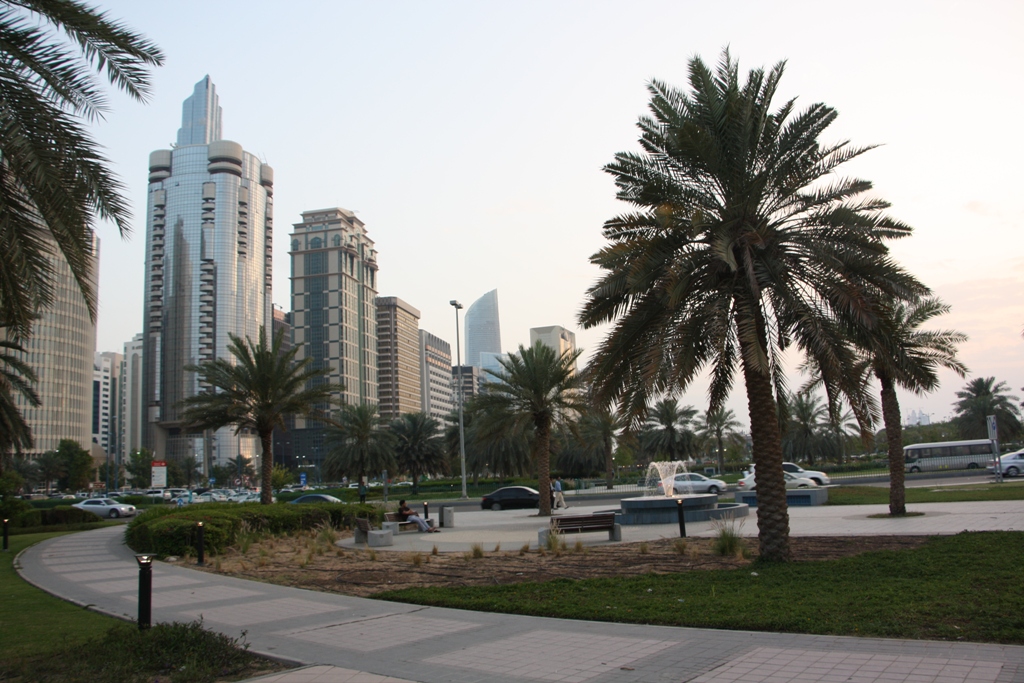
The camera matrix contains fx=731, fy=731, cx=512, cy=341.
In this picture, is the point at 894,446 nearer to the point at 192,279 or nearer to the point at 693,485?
the point at 693,485

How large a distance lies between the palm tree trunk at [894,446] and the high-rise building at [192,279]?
15450 cm

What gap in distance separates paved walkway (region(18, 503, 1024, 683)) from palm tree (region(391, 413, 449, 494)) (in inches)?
2067

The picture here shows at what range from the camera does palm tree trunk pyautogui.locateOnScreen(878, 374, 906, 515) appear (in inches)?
794

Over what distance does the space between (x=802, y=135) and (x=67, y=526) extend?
35565 mm

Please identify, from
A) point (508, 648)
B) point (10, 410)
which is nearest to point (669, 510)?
point (508, 648)

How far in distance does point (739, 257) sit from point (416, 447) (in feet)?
182

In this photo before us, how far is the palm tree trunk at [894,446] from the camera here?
20.2 metres

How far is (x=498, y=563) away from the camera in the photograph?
15016mm

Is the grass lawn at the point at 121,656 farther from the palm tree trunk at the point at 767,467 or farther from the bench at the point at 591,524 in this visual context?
the bench at the point at 591,524

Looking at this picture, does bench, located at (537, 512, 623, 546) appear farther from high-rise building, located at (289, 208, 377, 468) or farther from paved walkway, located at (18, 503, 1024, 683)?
high-rise building, located at (289, 208, 377, 468)

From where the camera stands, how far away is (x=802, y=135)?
531 inches

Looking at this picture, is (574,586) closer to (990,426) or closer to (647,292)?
(647,292)

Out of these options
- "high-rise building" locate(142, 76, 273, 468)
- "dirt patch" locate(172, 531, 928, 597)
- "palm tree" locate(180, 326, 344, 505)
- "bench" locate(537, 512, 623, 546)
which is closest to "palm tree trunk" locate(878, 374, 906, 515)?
"dirt patch" locate(172, 531, 928, 597)

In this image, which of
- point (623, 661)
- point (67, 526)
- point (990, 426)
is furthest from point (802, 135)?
point (67, 526)
